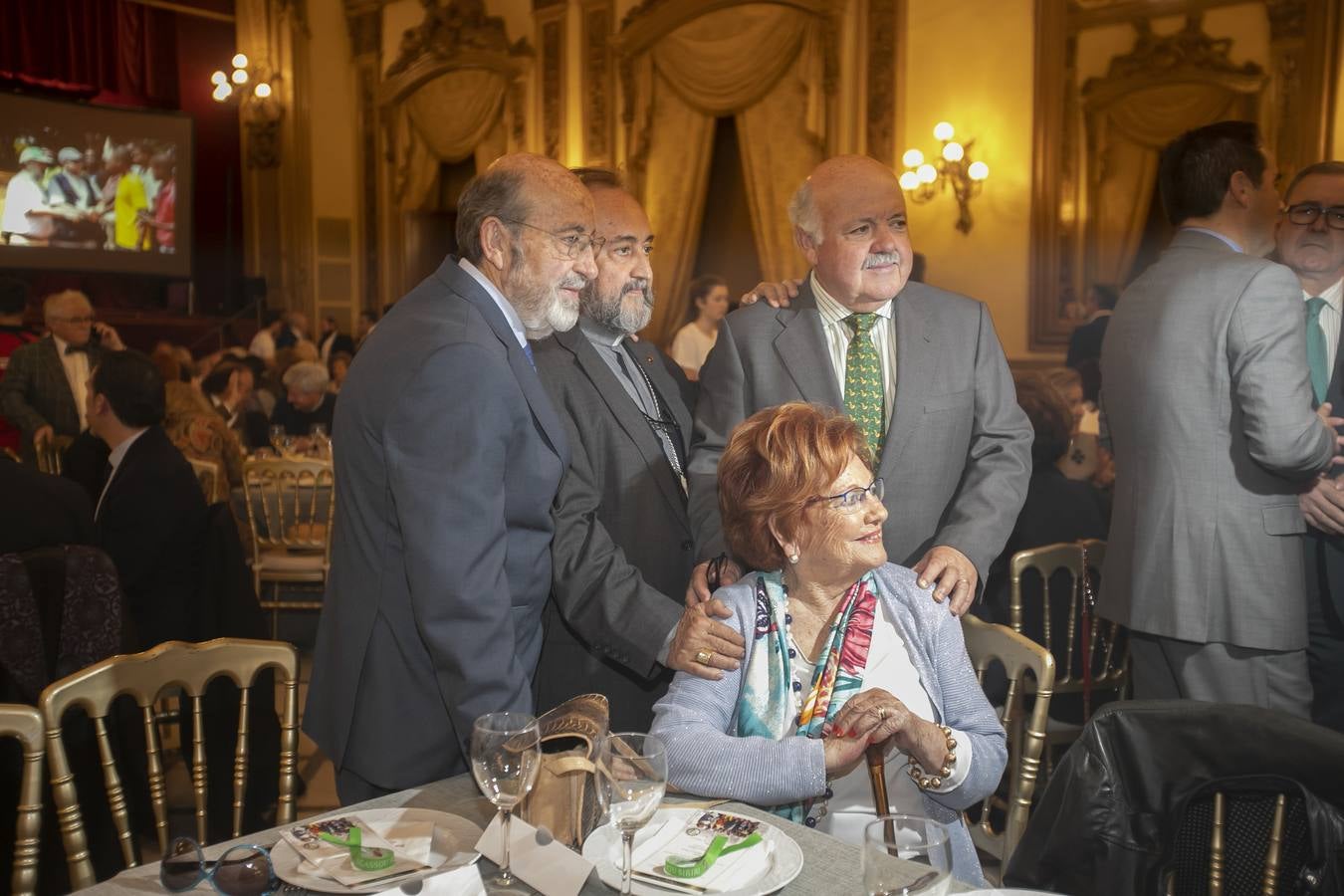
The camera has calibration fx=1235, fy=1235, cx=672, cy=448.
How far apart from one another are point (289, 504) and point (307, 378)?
1.62 m

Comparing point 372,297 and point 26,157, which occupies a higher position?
point 26,157

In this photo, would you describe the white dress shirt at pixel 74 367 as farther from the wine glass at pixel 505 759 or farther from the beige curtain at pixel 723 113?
the wine glass at pixel 505 759

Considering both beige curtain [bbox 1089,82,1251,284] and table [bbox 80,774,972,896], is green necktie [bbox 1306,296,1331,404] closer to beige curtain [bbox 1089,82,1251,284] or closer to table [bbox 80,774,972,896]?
table [bbox 80,774,972,896]

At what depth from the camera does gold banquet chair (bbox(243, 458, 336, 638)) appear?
17.6 ft

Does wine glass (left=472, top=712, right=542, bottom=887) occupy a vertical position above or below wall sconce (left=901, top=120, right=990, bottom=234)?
below

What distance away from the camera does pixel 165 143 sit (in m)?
13.5

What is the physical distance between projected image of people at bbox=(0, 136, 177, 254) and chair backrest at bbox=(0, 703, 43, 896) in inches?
494

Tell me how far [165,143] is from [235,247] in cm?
135

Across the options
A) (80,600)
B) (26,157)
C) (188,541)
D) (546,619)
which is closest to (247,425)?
(188,541)

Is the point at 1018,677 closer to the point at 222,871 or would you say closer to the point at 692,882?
the point at 692,882

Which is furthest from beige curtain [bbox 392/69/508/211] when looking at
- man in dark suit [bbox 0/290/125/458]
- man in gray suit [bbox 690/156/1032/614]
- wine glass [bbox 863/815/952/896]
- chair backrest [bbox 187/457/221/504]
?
wine glass [bbox 863/815/952/896]

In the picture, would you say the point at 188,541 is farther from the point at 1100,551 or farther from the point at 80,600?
the point at 1100,551

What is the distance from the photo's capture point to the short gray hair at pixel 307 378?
6969 mm

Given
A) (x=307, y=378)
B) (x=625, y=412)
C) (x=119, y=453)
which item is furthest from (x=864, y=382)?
(x=307, y=378)
